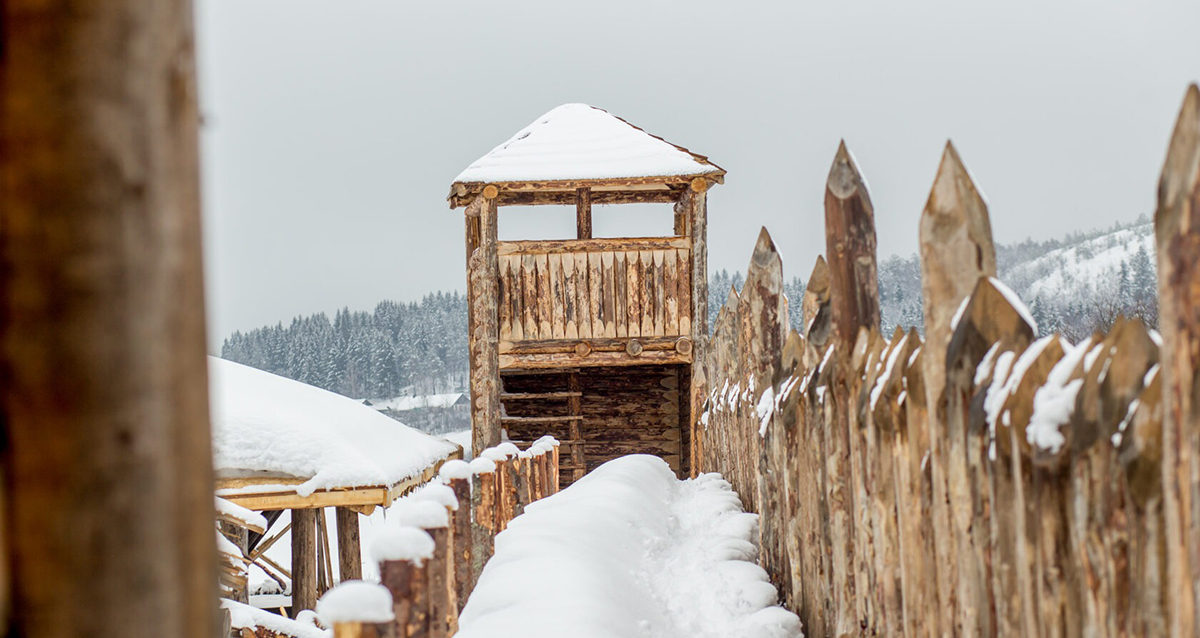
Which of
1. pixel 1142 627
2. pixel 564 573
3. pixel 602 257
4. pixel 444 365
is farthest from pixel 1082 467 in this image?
pixel 444 365

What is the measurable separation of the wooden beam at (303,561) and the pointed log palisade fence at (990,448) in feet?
42.8

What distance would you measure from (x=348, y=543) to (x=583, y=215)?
21.7 ft

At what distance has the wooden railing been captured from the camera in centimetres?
1235

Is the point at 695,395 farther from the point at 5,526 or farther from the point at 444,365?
the point at 444,365

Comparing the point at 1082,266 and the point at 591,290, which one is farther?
the point at 1082,266

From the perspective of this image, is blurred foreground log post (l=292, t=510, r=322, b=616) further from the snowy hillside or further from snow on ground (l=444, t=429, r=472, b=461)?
the snowy hillside

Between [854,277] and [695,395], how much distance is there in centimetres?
964

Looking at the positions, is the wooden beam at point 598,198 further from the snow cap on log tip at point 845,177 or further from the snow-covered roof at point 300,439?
the snow cap on log tip at point 845,177

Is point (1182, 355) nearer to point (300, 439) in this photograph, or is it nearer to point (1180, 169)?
point (1180, 169)

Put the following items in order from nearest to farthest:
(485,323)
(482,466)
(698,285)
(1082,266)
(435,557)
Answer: (435,557) < (482,466) < (485,323) < (698,285) < (1082,266)

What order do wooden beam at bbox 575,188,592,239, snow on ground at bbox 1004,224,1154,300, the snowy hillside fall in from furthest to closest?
snow on ground at bbox 1004,224,1154,300
the snowy hillside
wooden beam at bbox 575,188,592,239

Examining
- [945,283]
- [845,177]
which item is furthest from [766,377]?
[945,283]

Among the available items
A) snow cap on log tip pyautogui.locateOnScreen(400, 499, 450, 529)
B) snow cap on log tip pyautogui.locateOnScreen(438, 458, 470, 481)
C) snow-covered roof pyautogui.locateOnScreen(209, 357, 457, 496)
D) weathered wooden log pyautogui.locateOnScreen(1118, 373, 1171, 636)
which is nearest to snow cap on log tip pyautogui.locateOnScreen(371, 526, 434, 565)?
snow cap on log tip pyautogui.locateOnScreen(400, 499, 450, 529)

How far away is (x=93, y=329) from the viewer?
0.92 meters
